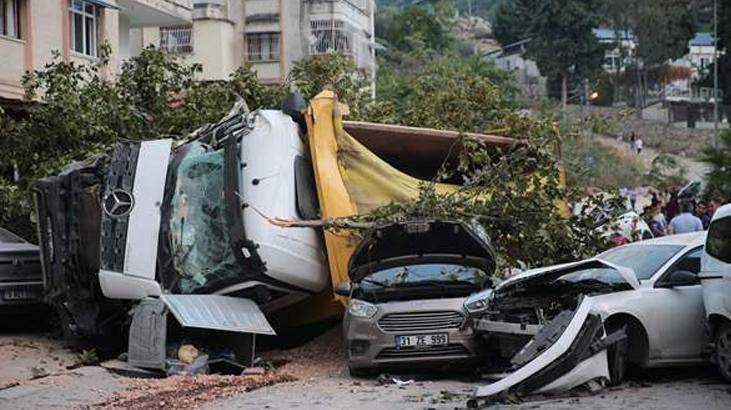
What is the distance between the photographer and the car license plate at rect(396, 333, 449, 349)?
11.8 m

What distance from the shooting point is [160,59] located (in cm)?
1811

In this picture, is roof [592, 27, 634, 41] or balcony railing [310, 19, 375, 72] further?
roof [592, 27, 634, 41]

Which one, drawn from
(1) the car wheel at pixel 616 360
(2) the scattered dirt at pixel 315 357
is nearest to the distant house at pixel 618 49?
(2) the scattered dirt at pixel 315 357

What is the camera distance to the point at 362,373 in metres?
12.2

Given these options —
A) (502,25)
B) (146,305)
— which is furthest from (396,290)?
(502,25)

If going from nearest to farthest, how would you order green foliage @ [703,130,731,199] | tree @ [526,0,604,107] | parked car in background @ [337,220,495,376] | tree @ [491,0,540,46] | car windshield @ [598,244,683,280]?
car windshield @ [598,244,683,280]
parked car in background @ [337,220,495,376]
green foliage @ [703,130,731,199]
tree @ [526,0,604,107]
tree @ [491,0,540,46]

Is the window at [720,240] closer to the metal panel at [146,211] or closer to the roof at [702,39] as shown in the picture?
the metal panel at [146,211]

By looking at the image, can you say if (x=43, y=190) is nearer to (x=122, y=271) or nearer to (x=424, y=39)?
(x=122, y=271)

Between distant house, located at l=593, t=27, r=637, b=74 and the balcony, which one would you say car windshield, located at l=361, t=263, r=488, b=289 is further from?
distant house, located at l=593, t=27, r=637, b=74

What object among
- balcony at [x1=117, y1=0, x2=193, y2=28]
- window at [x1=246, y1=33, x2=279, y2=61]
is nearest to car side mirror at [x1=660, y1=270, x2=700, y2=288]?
balcony at [x1=117, y1=0, x2=193, y2=28]

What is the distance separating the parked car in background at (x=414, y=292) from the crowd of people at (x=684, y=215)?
7.54 m

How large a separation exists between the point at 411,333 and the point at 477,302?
83cm

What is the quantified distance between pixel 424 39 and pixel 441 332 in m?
67.9

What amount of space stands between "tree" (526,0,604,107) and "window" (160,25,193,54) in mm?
30657
